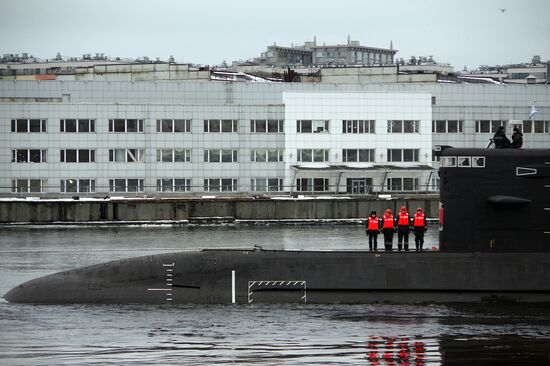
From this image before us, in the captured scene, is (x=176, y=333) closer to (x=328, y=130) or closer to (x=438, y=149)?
(x=438, y=149)

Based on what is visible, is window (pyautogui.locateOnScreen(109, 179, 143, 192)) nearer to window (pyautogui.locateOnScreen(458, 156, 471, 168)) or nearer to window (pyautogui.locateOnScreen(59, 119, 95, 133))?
window (pyautogui.locateOnScreen(59, 119, 95, 133))

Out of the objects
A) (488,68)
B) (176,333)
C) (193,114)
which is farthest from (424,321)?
(488,68)

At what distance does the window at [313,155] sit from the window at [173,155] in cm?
829

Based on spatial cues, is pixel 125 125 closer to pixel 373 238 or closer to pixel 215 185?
pixel 215 185

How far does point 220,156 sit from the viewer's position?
71.9 meters

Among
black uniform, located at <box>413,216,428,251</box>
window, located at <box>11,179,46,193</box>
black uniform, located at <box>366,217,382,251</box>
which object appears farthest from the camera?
window, located at <box>11,179,46,193</box>

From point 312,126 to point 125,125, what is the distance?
44.4 ft

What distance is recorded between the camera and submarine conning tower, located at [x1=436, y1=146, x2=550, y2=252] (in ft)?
95.6

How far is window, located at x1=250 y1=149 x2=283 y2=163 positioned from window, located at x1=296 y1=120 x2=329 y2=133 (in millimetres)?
2288

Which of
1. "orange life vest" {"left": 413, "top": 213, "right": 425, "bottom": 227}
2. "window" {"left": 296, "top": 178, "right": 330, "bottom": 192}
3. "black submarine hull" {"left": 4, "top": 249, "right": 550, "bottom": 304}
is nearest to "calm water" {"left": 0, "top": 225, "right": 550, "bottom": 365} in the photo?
"black submarine hull" {"left": 4, "top": 249, "right": 550, "bottom": 304}

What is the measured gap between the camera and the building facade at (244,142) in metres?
69.9

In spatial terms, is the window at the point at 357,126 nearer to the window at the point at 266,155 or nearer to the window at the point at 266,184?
the window at the point at 266,155

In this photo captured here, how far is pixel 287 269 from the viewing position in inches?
1170

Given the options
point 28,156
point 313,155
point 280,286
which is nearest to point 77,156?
point 28,156
